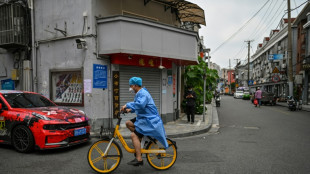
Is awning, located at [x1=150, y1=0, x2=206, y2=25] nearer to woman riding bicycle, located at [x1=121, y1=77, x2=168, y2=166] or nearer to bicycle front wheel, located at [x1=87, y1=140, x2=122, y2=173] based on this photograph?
woman riding bicycle, located at [x1=121, y1=77, x2=168, y2=166]

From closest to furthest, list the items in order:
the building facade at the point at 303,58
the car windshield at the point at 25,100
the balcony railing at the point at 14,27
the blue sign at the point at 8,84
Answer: the car windshield at the point at 25,100 < the balcony railing at the point at 14,27 < the blue sign at the point at 8,84 < the building facade at the point at 303,58

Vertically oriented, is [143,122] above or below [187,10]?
below

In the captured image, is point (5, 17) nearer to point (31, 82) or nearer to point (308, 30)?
point (31, 82)

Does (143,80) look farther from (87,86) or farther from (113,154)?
(113,154)

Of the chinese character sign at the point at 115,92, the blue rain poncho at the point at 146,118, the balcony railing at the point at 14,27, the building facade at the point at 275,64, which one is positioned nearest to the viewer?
the blue rain poncho at the point at 146,118

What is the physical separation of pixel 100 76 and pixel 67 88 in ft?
6.21

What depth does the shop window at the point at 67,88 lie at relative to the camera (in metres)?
9.59

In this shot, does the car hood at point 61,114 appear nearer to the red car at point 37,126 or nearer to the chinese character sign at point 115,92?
the red car at point 37,126

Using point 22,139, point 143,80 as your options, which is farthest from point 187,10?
point 22,139

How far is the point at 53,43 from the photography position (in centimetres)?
1005

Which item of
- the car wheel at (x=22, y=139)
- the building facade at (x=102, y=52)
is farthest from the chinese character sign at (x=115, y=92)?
the car wheel at (x=22, y=139)

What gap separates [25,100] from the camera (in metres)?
6.72

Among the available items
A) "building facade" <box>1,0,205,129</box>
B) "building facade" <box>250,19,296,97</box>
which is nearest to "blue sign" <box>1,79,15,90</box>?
"building facade" <box>1,0,205,129</box>

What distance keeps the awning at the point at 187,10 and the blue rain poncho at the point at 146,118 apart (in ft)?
26.7
